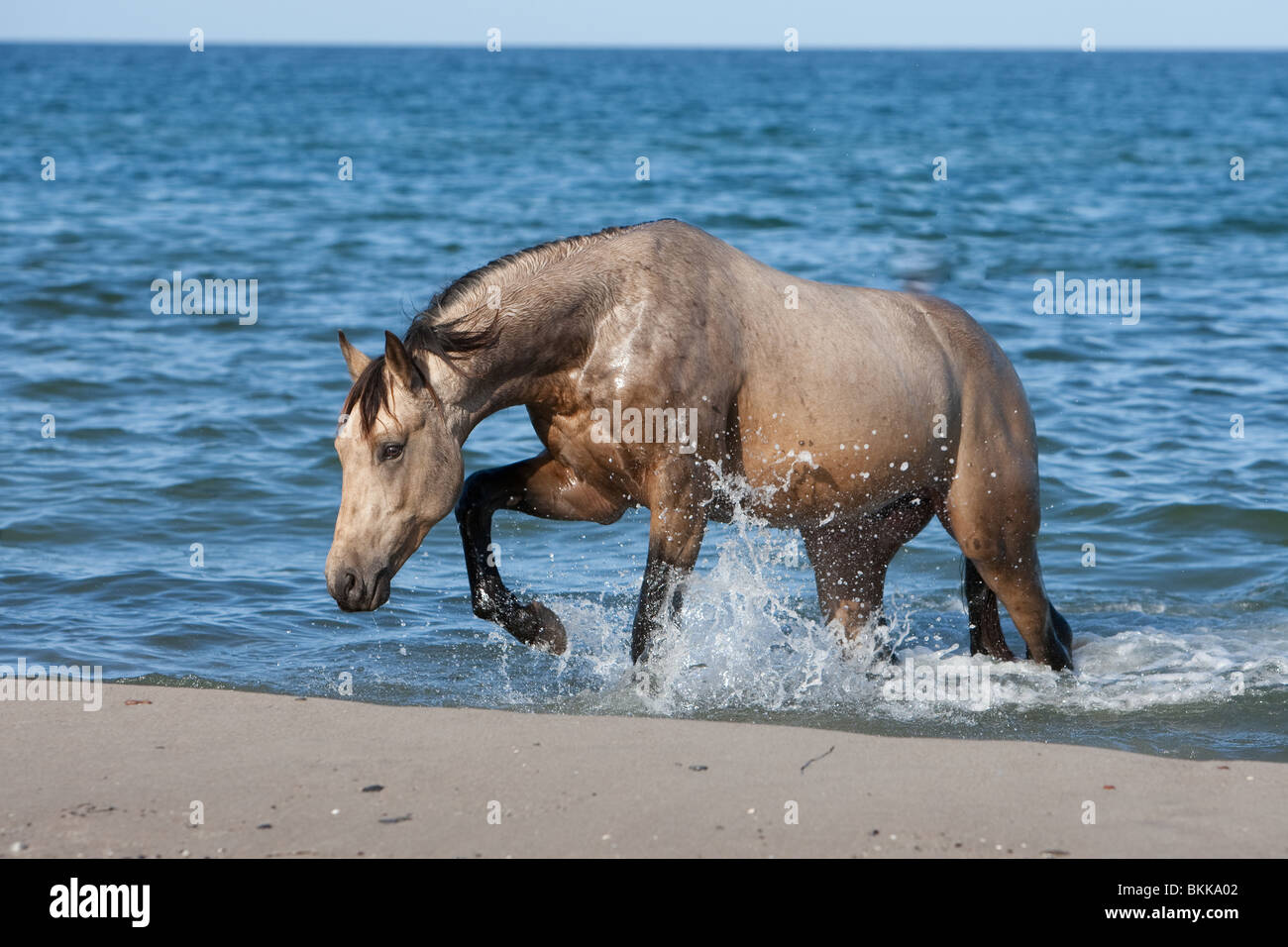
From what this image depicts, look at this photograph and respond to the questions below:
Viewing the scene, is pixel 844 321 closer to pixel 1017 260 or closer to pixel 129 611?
pixel 129 611

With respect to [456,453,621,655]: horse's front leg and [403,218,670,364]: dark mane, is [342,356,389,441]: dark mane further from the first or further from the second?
[456,453,621,655]: horse's front leg

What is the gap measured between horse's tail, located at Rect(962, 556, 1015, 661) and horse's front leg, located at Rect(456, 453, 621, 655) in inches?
69.8

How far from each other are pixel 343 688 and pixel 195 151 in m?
29.6

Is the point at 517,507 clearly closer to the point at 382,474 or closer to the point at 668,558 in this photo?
the point at 668,558

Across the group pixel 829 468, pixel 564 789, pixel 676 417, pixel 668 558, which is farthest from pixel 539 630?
pixel 564 789

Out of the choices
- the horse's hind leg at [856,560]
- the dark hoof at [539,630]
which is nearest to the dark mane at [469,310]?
the dark hoof at [539,630]

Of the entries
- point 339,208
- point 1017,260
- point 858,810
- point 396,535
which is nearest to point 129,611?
point 396,535

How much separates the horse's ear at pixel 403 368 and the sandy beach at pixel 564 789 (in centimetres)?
116

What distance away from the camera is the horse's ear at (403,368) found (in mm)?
4809

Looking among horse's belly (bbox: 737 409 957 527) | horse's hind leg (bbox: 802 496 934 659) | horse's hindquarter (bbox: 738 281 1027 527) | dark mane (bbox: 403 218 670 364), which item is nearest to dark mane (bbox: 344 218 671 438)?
dark mane (bbox: 403 218 670 364)

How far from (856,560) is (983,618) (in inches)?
24.4

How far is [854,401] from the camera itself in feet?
19.2

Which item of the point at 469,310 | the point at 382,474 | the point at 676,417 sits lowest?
the point at 382,474

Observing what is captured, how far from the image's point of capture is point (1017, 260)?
18547 mm
